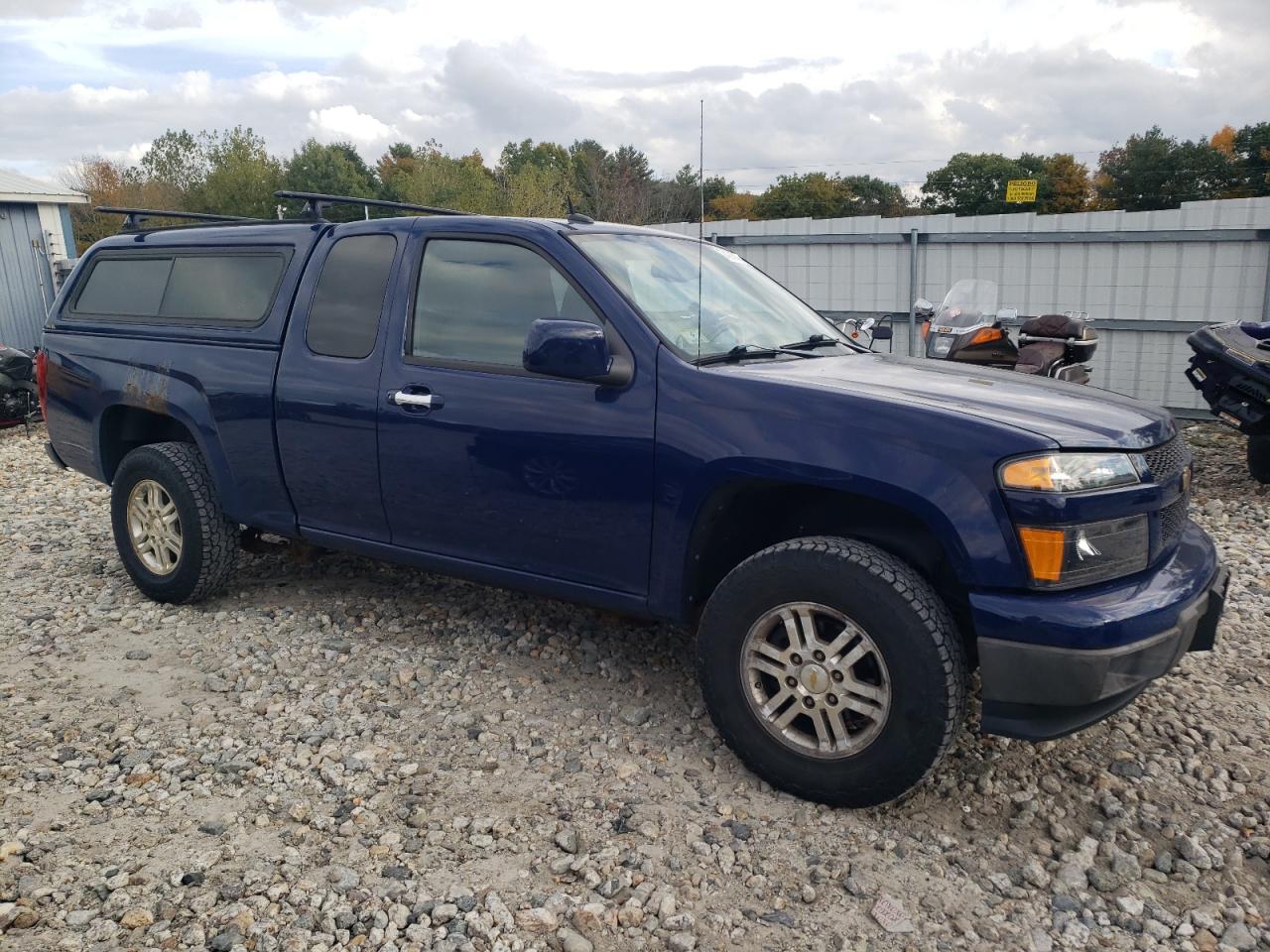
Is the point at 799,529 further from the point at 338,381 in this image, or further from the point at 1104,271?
the point at 1104,271

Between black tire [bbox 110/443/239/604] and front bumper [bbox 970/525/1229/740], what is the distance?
3569mm

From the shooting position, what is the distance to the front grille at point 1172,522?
300 centimetres

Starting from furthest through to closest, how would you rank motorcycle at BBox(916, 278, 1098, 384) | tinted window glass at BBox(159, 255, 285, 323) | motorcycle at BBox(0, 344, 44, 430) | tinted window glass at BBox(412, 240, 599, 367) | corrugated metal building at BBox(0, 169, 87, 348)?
1. corrugated metal building at BBox(0, 169, 87, 348)
2. motorcycle at BBox(0, 344, 44, 430)
3. motorcycle at BBox(916, 278, 1098, 384)
4. tinted window glass at BBox(159, 255, 285, 323)
5. tinted window glass at BBox(412, 240, 599, 367)

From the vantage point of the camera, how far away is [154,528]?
4.94m

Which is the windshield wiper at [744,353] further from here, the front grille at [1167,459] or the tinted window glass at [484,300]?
the front grille at [1167,459]

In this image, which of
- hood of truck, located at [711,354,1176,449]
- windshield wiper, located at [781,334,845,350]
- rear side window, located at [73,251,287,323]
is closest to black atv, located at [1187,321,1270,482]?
hood of truck, located at [711,354,1176,449]

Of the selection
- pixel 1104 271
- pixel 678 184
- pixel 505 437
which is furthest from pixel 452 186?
pixel 505 437

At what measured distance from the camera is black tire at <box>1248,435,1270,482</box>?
696 centimetres

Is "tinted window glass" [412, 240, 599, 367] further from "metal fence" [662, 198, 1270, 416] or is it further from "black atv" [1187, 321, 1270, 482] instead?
"metal fence" [662, 198, 1270, 416]

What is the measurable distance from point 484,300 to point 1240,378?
5.54 m

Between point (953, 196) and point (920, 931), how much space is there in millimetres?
49578

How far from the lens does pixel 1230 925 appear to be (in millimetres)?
2566

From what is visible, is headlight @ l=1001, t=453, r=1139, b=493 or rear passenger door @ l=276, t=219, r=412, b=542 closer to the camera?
headlight @ l=1001, t=453, r=1139, b=493

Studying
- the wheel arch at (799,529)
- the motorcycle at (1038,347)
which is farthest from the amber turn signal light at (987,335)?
the wheel arch at (799,529)
